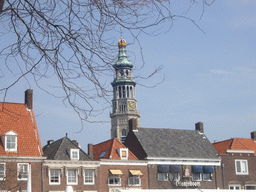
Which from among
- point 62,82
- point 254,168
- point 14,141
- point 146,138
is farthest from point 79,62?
point 254,168

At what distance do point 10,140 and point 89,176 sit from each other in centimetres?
801

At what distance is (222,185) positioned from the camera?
4653 centimetres

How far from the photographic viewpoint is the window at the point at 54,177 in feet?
124

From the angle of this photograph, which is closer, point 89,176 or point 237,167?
point 89,176

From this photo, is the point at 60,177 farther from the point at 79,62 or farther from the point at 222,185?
the point at 79,62

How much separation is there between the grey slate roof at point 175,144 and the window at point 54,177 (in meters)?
9.90

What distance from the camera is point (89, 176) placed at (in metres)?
40.0

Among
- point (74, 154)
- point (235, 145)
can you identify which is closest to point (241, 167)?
point (235, 145)

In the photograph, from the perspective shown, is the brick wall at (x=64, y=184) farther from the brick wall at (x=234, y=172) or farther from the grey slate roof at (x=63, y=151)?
the brick wall at (x=234, y=172)

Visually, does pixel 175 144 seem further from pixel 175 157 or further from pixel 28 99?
pixel 28 99

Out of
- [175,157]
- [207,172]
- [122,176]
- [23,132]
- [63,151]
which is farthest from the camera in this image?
[207,172]

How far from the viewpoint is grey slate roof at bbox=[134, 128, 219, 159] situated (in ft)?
150

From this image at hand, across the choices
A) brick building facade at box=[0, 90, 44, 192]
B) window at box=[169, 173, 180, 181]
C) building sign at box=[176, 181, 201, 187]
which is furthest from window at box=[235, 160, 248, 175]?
brick building facade at box=[0, 90, 44, 192]

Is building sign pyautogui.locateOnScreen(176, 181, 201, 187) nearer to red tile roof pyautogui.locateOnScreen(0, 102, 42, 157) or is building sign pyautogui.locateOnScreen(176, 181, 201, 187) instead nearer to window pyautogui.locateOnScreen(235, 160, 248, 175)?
window pyautogui.locateOnScreen(235, 160, 248, 175)
